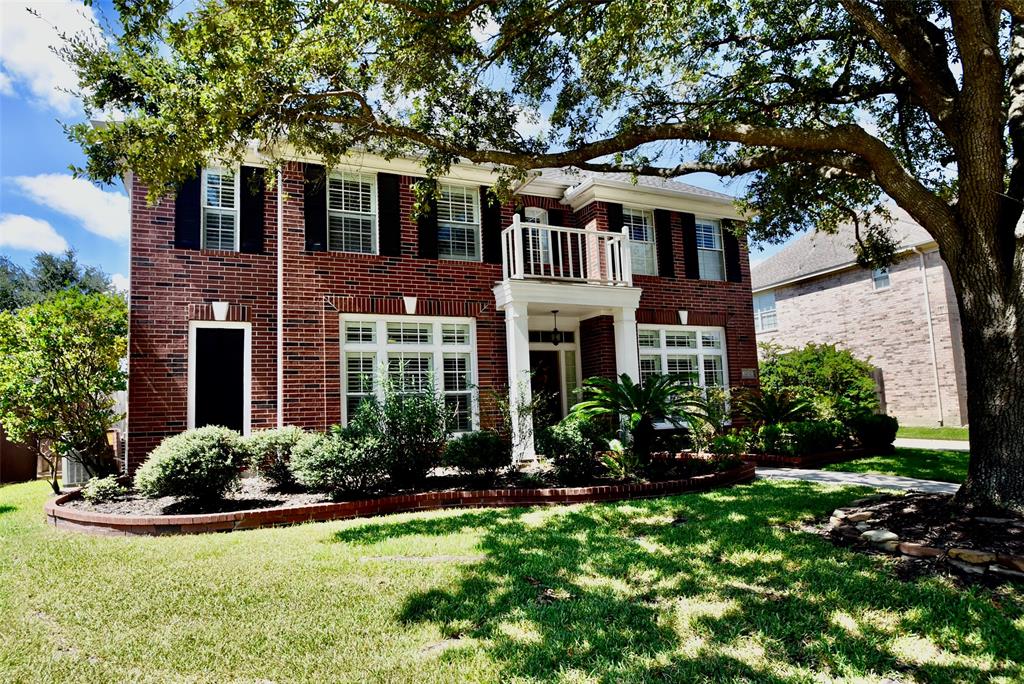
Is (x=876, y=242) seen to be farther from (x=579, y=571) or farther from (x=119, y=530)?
(x=119, y=530)

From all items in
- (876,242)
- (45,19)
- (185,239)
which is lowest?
(876,242)

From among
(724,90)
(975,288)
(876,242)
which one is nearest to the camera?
(975,288)

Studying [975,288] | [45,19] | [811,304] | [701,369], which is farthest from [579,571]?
[811,304]

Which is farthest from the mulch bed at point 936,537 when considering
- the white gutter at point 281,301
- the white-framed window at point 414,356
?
the white gutter at point 281,301

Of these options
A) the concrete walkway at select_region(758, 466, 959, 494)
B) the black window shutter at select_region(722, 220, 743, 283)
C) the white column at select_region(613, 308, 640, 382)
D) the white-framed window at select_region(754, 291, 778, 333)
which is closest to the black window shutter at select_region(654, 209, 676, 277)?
the black window shutter at select_region(722, 220, 743, 283)

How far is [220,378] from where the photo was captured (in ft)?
32.9

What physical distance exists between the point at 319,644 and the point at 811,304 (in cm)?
2314

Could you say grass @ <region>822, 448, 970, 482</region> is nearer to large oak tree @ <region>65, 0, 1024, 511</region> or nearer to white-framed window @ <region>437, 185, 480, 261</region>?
large oak tree @ <region>65, 0, 1024, 511</region>

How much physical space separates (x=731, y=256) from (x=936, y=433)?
7837 mm

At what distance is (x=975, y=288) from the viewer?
18.3 ft

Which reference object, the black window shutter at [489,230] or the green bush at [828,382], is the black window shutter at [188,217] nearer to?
the black window shutter at [489,230]

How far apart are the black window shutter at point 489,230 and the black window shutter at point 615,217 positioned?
2641 mm

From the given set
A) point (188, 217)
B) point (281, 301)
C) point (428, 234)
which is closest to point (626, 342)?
point (428, 234)

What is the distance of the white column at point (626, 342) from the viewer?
1187cm
